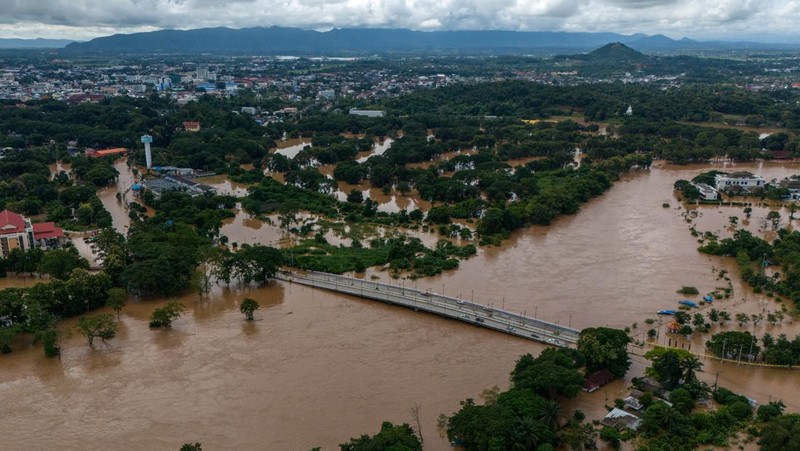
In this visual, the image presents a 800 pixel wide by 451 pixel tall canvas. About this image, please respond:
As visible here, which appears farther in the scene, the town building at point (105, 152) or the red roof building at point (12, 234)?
the town building at point (105, 152)

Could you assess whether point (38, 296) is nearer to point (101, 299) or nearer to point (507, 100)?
point (101, 299)

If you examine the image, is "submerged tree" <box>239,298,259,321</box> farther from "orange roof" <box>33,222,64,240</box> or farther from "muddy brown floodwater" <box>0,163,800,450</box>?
"orange roof" <box>33,222,64,240</box>

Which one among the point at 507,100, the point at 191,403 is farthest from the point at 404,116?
the point at 191,403

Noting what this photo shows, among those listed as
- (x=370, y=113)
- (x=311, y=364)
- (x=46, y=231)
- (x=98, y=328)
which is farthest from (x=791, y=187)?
(x=370, y=113)

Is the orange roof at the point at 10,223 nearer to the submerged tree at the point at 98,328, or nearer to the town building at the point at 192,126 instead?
the submerged tree at the point at 98,328

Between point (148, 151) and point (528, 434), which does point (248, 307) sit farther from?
point (148, 151)

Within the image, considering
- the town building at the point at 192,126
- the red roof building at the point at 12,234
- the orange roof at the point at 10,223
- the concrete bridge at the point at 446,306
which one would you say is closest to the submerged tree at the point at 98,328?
the concrete bridge at the point at 446,306

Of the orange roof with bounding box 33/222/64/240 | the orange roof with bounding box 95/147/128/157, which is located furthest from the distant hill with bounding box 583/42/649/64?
the orange roof with bounding box 33/222/64/240
